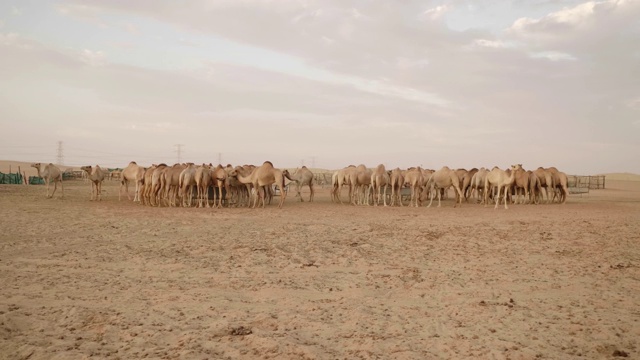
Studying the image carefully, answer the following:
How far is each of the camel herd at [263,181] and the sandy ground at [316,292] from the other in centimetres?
897

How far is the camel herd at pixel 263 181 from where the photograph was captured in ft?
78.5

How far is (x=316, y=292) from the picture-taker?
820 centimetres

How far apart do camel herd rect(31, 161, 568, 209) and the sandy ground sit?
897cm

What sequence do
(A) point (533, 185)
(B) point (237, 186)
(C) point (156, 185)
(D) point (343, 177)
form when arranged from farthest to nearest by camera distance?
(D) point (343, 177) → (A) point (533, 185) → (B) point (237, 186) → (C) point (156, 185)

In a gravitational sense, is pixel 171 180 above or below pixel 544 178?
below

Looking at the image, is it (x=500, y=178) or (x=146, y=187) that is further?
(x=500, y=178)

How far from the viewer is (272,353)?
5520 mm

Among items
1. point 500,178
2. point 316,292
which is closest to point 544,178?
point 500,178

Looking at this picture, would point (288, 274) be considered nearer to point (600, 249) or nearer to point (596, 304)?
point (596, 304)

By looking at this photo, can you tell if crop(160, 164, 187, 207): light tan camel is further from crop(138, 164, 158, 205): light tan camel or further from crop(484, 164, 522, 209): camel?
crop(484, 164, 522, 209): camel

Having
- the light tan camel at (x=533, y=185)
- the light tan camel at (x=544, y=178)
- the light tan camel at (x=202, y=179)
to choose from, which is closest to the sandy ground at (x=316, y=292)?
the light tan camel at (x=202, y=179)

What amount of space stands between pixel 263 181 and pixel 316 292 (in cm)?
1600

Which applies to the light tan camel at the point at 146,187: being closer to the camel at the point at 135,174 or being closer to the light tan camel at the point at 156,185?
the light tan camel at the point at 156,185

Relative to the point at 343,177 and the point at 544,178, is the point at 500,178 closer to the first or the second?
the point at 544,178
